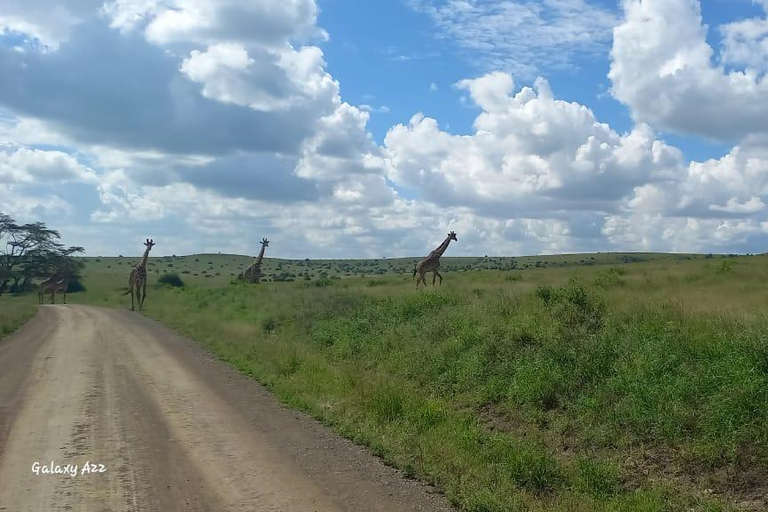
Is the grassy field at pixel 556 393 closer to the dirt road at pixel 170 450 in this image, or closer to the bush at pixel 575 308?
the bush at pixel 575 308

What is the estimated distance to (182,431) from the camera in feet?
Result: 32.6

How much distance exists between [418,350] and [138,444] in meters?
7.35

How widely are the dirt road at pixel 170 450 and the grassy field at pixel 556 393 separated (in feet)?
2.29

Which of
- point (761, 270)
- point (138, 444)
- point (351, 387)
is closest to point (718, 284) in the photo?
point (761, 270)

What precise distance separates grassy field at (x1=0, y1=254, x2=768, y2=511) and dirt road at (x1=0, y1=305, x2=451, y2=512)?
698 mm

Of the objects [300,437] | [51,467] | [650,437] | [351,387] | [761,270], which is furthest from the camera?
[761,270]

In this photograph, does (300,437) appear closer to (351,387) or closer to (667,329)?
(351,387)

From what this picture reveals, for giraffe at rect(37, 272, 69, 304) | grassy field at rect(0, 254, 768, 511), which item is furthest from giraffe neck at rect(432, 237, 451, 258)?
giraffe at rect(37, 272, 69, 304)

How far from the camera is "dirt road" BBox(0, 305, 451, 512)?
7.21 m

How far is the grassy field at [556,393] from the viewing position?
25.9 ft

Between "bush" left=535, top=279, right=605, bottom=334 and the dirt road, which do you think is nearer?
the dirt road

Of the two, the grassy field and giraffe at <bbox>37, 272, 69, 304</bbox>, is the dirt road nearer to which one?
the grassy field

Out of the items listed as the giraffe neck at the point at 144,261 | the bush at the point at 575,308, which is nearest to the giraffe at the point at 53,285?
the giraffe neck at the point at 144,261

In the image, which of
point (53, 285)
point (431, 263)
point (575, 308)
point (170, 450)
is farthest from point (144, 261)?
point (170, 450)
